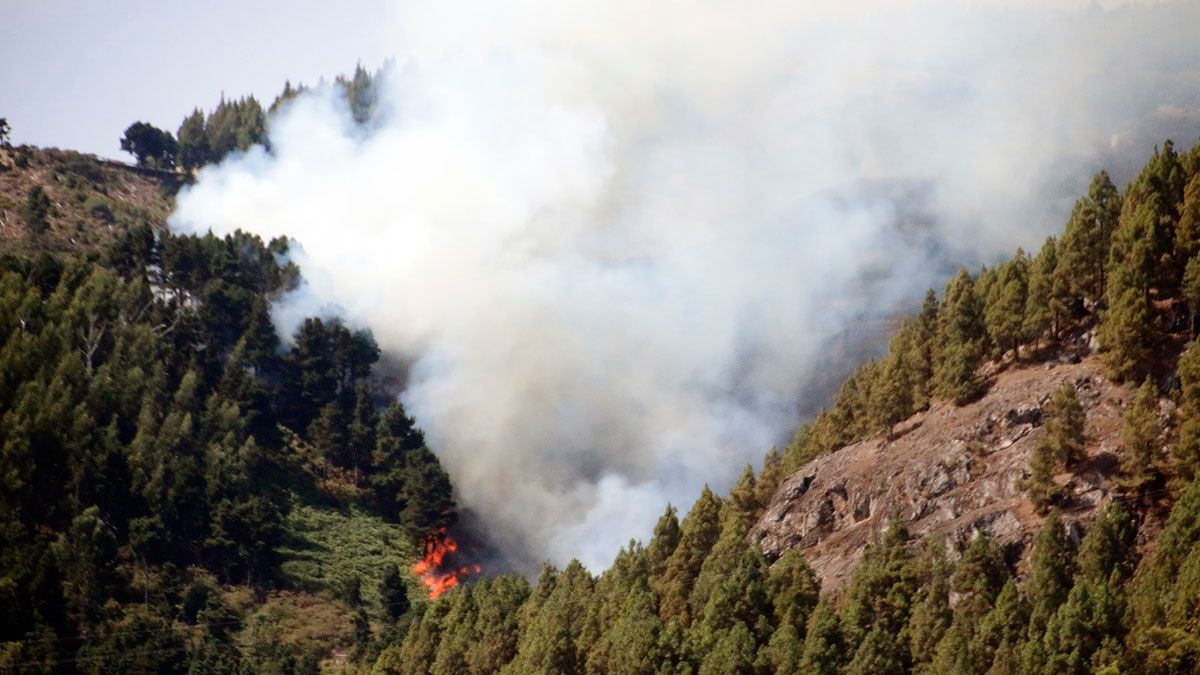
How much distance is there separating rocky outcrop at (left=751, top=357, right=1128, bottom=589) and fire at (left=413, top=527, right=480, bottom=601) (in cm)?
3529

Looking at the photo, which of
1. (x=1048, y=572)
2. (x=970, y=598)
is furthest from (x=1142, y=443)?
(x=970, y=598)

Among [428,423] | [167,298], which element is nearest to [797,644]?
[428,423]

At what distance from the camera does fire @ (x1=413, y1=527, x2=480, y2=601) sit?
108 metres

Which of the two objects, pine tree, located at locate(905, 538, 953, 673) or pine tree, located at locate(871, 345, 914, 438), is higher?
pine tree, located at locate(871, 345, 914, 438)

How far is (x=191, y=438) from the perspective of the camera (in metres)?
106

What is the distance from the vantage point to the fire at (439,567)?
10819 cm

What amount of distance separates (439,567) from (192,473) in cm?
1898

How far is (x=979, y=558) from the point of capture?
63.9 meters

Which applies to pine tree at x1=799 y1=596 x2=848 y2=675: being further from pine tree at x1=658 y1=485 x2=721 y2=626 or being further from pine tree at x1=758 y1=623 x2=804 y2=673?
pine tree at x1=658 y1=485 x2=721 y2=626

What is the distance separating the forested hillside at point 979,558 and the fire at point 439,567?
2365cm

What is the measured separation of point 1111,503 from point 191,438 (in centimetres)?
6474

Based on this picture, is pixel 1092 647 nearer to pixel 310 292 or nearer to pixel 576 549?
pixel 576 549

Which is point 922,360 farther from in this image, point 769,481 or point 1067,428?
point 1067,428

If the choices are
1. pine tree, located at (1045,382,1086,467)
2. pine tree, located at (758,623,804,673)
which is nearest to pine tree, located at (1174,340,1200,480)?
pine tree, located at (1045,382,1086,467)
